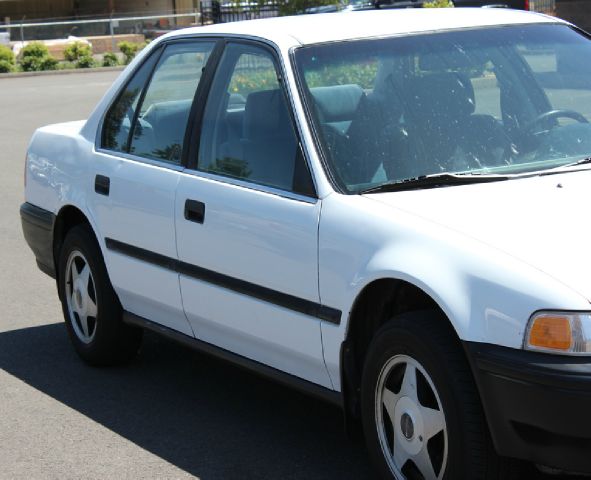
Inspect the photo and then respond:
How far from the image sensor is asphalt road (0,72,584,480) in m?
4.84

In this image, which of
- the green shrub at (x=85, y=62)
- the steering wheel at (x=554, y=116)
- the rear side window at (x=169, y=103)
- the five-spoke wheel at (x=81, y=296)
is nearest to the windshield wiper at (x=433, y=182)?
the steering wheel at (x=554, y=116)

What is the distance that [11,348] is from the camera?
22.2 feet

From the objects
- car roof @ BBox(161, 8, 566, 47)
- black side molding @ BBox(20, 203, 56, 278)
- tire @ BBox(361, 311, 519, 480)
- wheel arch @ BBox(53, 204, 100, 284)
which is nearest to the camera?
tire @ BBox(361, 311, 519, 480)

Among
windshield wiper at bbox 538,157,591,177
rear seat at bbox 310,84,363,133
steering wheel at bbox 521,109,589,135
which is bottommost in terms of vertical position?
windshield wiper at bbox 538,157,591,177

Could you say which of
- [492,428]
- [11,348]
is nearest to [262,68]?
[492,428]

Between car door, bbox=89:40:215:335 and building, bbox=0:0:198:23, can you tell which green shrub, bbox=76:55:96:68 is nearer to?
building, bbox=0:0:198:23

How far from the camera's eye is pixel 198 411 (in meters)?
5.55

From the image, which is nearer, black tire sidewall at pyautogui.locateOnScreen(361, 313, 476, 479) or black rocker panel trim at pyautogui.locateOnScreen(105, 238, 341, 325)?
black tire sidewall at pyautogui.locateOnScreen(361, 313, 476, 479)

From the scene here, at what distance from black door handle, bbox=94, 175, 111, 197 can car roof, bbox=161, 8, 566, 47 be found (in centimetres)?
88

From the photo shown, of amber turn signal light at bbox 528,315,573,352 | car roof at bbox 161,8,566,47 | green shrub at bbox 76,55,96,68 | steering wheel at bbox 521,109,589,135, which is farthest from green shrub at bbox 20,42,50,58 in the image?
amber turn signal light at bbox 528,315,573,352

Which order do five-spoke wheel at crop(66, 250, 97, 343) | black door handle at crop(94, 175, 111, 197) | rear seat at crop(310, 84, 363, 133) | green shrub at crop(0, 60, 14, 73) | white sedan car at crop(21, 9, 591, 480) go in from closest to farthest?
white sedan car at crop(21, 9, 591, 480), rear seat at crop(310, 84, 363, 133), black door handle at crop(94, 175, 111, 197), five-spoke wheel at crop(66, 250, 97, 343), green shrub at crop(0, 60, 14, 73)

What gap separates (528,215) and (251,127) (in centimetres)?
149

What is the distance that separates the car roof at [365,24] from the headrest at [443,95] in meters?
0.27

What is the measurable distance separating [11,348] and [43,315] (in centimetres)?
71
